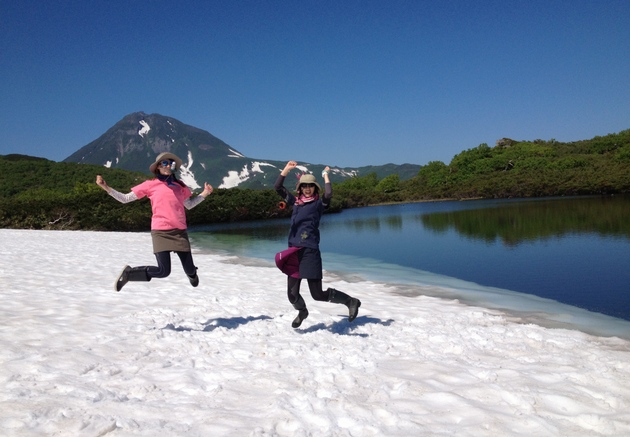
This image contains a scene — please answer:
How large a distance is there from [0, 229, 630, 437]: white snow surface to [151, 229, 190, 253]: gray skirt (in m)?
1.12

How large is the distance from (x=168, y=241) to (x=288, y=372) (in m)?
2.52

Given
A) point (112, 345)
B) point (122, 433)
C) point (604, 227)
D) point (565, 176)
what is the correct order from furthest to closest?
point (565, 176)
point (604, 227)
point (112, 345)
point (122, 433)

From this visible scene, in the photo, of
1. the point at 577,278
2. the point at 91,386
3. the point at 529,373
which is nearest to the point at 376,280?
the point at 577,278

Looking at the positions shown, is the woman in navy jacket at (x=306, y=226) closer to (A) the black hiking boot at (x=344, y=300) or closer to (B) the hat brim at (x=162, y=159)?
(A) the black hiking boot at (x=344, y=300)

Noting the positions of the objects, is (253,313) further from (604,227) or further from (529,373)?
(604,227)

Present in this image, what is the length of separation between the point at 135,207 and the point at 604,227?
128 feet

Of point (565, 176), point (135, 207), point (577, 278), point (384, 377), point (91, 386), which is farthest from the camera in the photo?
point (565, 176)

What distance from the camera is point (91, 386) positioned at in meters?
3.92

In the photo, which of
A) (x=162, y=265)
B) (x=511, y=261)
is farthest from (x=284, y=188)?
(x=511, y=261)

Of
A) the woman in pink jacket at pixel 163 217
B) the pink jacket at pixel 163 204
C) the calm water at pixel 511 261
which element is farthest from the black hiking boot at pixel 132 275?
the calm water at pixel 511 261

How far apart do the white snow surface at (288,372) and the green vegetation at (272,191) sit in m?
33.7

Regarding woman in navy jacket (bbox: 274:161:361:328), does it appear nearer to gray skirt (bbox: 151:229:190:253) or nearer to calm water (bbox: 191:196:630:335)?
gray skirt (bbox: 151:229:190:253)

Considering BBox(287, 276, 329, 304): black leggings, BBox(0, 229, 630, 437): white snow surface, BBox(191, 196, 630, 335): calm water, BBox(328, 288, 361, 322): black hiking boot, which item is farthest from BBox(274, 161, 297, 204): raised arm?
BBox(191, 196, 630, 335): calm water

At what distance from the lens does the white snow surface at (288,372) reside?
135 inches
